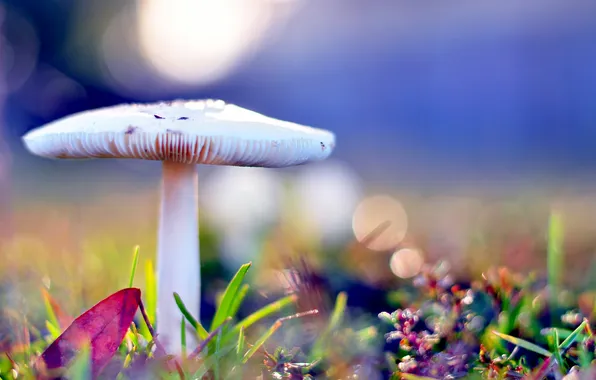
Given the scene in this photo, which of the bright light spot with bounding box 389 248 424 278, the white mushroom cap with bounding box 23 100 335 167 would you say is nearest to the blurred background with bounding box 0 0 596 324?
the bright light spot with bounding box 389 248 424 278

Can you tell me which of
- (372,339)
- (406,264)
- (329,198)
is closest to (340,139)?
(329,198)

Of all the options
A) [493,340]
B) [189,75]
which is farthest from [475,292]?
[189,75]

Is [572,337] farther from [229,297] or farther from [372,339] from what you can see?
[229,297]

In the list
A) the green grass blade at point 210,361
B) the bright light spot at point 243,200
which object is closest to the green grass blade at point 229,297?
the green grass blade at point 210,361

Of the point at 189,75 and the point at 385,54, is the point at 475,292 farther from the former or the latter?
the point at 189,75

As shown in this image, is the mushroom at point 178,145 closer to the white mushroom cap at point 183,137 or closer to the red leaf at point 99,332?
the white mushroom cap at point 183,137
